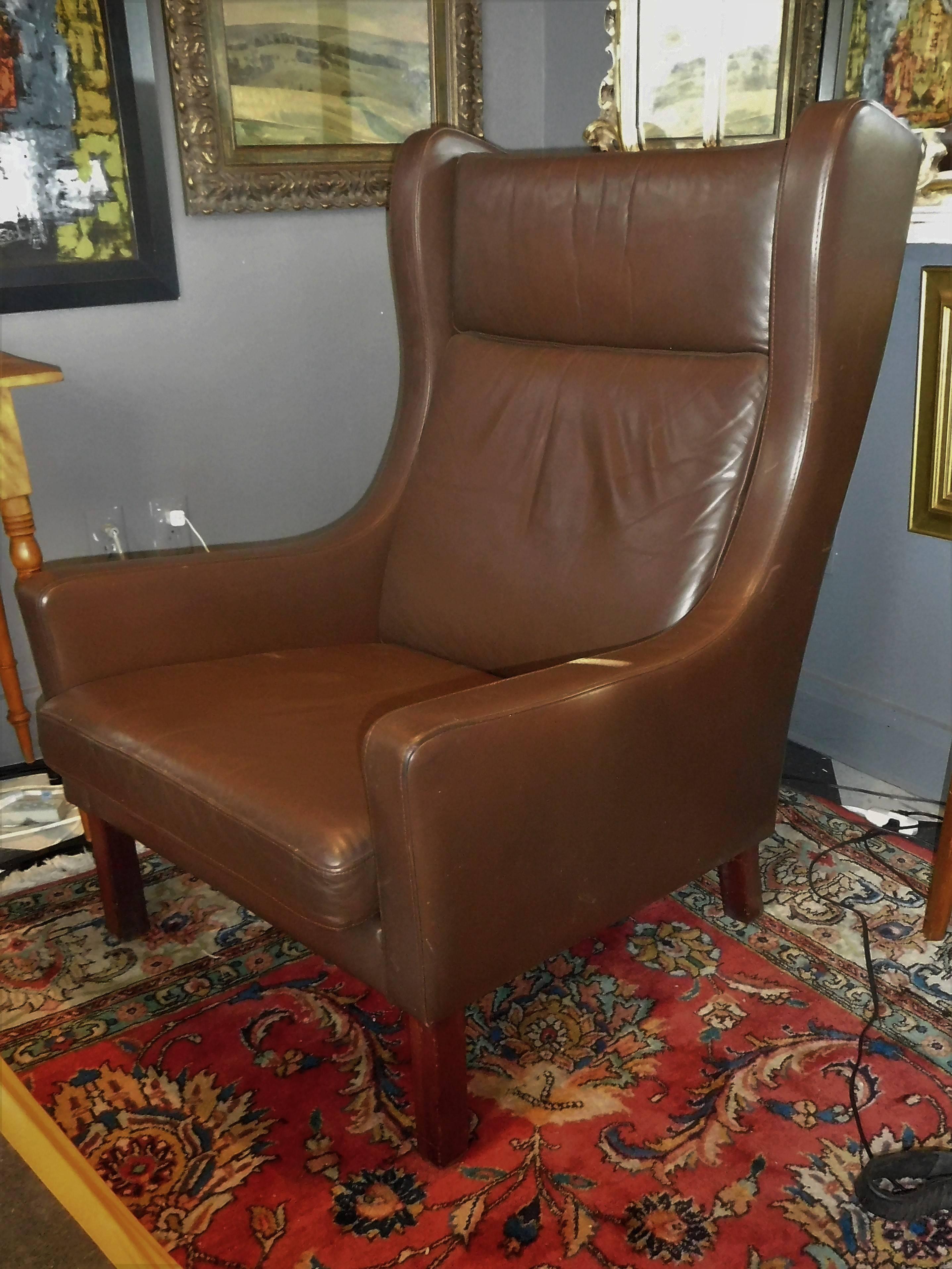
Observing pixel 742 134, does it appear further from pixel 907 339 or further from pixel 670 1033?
pixel 670 1033

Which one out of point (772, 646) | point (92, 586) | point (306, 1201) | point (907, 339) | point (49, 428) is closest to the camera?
point (306, 1201)

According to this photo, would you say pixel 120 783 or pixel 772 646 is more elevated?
pixel 772 646

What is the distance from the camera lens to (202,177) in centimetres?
228

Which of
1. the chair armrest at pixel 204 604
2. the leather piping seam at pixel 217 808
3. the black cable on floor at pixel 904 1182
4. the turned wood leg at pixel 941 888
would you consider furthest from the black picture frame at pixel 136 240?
the black cable on floor at pixel 904 1182

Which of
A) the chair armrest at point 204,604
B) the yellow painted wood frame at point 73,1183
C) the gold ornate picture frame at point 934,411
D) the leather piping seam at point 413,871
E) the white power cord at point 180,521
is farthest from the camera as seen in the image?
the white power cord at point 180,521

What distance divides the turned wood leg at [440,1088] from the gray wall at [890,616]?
1159 millimetres

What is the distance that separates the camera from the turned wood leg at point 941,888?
1675 millimetres

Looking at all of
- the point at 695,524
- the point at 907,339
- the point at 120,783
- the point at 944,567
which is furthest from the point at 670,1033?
the point at 907,339

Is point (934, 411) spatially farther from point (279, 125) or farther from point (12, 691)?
point (12, 691)

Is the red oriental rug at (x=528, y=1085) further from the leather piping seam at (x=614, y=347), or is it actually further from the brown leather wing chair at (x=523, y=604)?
the leather piping seam at (x=614, y=347)

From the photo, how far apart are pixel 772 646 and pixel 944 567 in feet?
2.33

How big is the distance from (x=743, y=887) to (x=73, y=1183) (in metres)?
1.09

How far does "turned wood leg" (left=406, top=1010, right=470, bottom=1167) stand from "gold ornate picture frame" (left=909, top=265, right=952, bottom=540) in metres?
1.24

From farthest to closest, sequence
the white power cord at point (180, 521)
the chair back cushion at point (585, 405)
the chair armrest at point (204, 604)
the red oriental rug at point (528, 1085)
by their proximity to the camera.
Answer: the white power cord at point (180, 521) < the chair armrest at point (204, 604) < the chair back cushion at point (585, 405) < the red oriental rug at point (528, 1085)
